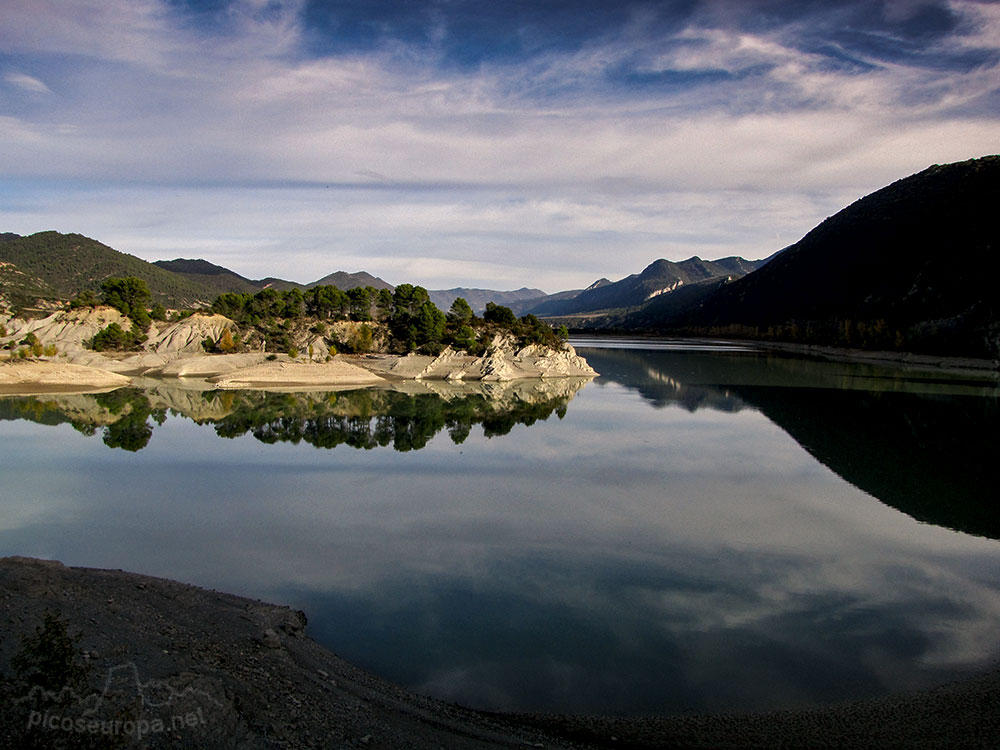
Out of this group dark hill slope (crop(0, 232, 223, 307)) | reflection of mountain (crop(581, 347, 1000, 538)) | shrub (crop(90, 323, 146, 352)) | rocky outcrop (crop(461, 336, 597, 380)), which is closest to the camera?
reflection of mountain (crop(581, 347, 1000, 538))

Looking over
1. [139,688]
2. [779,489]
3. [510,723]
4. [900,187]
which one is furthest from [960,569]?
[900,187]

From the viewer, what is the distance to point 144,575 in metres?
13.1

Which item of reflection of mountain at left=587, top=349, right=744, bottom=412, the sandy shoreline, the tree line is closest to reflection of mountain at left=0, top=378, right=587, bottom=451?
the sandy shoreline

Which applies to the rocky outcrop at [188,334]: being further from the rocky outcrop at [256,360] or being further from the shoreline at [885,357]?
the shoreline at [885,357]

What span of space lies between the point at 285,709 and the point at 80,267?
171m

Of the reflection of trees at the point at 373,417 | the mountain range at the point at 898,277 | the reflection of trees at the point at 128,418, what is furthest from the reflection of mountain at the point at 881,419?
the reflection of trees at the point at 128,418

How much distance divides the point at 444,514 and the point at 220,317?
6443cm

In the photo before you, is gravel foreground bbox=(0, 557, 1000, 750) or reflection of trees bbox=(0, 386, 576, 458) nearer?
gravel foreground bbox=(0, 557, 1000, 750)

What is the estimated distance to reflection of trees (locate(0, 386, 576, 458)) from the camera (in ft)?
107

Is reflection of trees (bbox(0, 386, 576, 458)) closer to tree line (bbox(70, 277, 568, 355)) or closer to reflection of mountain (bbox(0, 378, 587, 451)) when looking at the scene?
reflection of mountain (bbox(0, 378, 587, 451))

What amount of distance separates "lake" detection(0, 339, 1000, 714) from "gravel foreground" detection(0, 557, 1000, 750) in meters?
0.57

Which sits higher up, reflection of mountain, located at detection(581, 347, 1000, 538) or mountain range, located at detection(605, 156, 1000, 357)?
mountain range, located at detection(605, 156, 1000, 357)

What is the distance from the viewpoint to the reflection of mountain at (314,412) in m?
33.0

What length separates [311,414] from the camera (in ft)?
132
